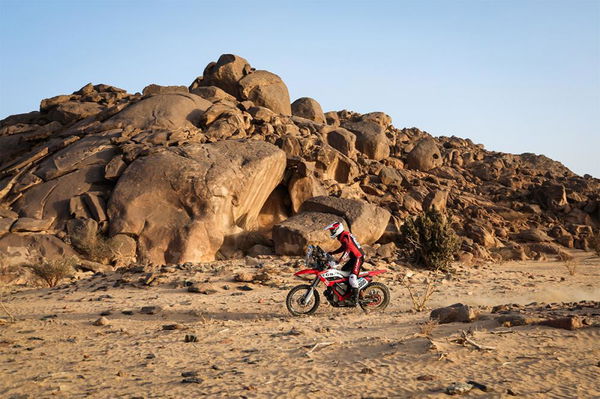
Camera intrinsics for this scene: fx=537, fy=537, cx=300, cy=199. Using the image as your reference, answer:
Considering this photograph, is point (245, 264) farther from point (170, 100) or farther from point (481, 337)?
point (170, 100)

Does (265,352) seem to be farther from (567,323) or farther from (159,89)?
(159,89)

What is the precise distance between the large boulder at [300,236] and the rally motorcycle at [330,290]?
20.9 ft

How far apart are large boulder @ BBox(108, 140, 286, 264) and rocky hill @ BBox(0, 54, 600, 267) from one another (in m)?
0.05

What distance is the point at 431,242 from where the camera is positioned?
1744 cm

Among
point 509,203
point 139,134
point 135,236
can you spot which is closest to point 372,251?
point 135,236

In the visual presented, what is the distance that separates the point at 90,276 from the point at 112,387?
10.0m

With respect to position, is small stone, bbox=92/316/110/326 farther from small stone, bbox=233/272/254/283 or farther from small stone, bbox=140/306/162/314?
small stone, bbox=233/272/254/283

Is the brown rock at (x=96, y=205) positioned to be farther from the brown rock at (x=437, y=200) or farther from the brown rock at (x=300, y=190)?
the brown rock at (x=437, y=200)

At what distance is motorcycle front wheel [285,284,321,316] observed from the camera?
10206 millimetres

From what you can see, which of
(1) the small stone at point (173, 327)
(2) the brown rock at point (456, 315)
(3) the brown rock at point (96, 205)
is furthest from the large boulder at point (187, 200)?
(2) the brown rock at point (456, 315)

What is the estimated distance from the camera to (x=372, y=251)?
18.2m

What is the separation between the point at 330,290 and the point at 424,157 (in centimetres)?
2459

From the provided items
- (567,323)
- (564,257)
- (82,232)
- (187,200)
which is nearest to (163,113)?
(187,200)

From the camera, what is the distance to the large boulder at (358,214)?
19031mm
